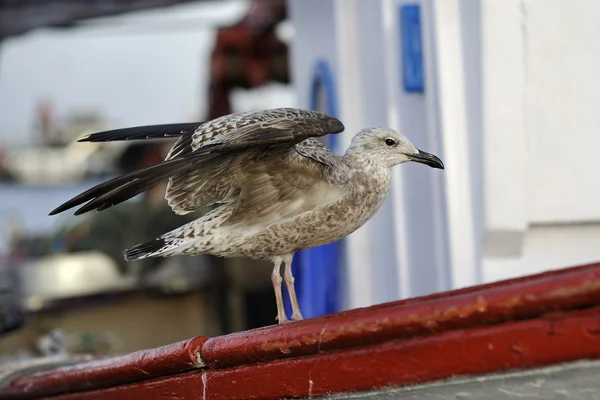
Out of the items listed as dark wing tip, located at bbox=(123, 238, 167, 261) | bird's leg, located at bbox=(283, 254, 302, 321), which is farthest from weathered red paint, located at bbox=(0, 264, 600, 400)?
bird's leg, located at bbox=(283, 254, 302, 321)

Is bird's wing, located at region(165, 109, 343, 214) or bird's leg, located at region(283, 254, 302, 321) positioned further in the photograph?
bird's leg, located at region(283, 254, 302, 321)

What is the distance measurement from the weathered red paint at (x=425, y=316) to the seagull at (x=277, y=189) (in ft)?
1.20

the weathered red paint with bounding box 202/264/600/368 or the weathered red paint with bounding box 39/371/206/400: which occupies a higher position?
the weathered red paint with bounding box 202/264/600/368

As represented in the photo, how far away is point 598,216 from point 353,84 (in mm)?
1938

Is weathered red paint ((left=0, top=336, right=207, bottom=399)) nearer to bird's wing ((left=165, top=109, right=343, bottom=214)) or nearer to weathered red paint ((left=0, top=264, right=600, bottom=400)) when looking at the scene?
weathered red paint ((left=0, top=264, right=600, bottom=400))

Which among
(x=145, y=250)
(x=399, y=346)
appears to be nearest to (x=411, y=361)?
(x=399, y=346)

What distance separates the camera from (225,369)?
2.59 m

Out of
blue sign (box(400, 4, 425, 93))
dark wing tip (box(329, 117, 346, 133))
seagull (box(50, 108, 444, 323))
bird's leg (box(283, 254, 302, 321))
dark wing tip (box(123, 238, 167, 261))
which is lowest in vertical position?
bird's leg (box(283, 254, 302, 321))

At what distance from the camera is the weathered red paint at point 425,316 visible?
1.93 m

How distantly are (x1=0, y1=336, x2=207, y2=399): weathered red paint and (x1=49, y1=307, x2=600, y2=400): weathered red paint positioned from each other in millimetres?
50

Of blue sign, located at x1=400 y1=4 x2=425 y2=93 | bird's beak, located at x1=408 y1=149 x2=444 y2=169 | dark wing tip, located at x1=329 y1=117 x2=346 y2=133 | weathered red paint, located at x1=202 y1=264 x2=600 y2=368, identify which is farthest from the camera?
blue sign, located at x1=400 y1=4 x2=425 y2=93

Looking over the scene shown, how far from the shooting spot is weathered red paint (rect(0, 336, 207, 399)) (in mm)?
2668

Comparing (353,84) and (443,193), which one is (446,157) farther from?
(353,84)

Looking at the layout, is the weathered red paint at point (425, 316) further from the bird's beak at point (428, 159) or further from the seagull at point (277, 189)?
the bird's beak at point (428, 159)
